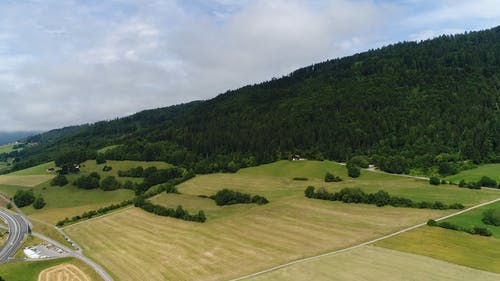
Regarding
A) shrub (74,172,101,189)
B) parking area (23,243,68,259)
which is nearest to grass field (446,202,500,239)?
parking area (23,243,68,259)

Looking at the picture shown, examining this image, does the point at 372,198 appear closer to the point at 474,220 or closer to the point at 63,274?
the point at 474,220

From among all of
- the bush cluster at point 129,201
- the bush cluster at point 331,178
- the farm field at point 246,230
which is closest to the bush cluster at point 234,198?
the farm field at point 246,230

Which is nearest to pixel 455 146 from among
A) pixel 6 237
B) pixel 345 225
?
pixel 345 225

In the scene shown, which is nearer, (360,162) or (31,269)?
(31,269)

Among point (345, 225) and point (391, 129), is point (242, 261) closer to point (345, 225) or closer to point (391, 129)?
point (345, 225)

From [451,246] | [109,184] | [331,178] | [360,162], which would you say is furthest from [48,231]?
[360,162]
